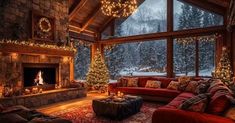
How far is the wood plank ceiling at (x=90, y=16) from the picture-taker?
849 cm

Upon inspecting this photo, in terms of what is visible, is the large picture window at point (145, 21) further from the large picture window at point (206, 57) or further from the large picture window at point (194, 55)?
the large picture window at point (206, 57)

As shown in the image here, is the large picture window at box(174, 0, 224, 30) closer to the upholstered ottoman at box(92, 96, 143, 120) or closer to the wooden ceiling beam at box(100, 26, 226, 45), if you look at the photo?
the wooden ceiling beam at box(100, 26, 226, 45)

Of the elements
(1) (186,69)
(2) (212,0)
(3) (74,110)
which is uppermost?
(2) (212,0)

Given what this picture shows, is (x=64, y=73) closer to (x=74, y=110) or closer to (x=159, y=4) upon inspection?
(x=74, y=110)

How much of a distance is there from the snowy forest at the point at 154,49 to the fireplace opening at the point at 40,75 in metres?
4.37

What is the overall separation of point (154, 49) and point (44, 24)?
5.42m

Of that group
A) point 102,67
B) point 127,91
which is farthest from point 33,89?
point 102,67

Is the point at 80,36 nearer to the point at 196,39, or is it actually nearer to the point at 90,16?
the point at 90,16

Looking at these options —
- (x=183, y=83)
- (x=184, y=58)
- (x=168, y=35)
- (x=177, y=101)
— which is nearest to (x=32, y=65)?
(x=177, y=101)

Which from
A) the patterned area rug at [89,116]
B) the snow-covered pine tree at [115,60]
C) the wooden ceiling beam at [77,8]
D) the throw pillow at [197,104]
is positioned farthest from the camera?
the snow-covered pine tree at [115,60]

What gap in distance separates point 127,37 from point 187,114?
7.42 meters

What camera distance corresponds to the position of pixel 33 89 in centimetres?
668

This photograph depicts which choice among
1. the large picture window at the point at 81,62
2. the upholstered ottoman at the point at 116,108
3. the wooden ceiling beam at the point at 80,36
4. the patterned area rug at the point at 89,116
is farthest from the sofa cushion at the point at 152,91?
the large picture window at the point at 81,62

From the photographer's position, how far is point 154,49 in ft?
33.3
